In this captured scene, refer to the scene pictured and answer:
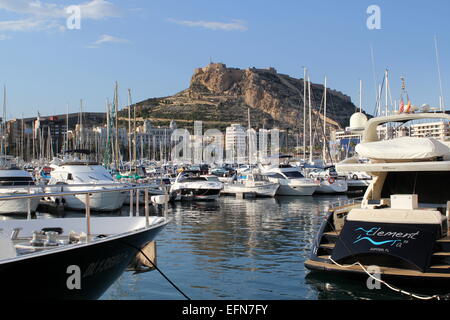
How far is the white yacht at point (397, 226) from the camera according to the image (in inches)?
422

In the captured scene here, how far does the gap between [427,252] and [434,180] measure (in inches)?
163

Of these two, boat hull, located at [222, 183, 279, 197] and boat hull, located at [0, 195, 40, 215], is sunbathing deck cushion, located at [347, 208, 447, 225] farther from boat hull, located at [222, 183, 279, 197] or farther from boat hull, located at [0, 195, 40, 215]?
boat hull, located at [222, 183, 279, 197]

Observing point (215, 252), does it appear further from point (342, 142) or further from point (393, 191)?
point (342, 142)

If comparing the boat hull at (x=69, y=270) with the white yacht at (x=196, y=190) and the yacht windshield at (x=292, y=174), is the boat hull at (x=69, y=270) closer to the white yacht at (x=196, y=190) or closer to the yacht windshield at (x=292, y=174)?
the white yacht at (x=196, y=190)

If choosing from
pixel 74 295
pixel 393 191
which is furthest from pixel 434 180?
pixel 74 295

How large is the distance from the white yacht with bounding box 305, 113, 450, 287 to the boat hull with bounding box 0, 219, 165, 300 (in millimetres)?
4424

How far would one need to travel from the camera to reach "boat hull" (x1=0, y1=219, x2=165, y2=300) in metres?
7.36

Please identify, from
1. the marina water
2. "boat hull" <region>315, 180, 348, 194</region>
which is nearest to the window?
the marina water

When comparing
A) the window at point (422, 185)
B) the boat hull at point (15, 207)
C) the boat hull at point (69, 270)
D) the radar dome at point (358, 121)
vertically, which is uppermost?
→ the radar dome at point (358, 121)

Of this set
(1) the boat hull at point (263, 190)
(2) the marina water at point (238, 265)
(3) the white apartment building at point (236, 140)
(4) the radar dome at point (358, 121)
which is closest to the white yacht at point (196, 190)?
(1) the boat hull at point (263, 190)

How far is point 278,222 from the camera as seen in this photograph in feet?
84.7

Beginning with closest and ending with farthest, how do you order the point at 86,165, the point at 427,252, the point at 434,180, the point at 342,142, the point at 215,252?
the point at 427,252, the point at 434,180, the point at 215,252, the point at 86,165, the point at 342,142

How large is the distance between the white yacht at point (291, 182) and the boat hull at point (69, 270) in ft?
117
